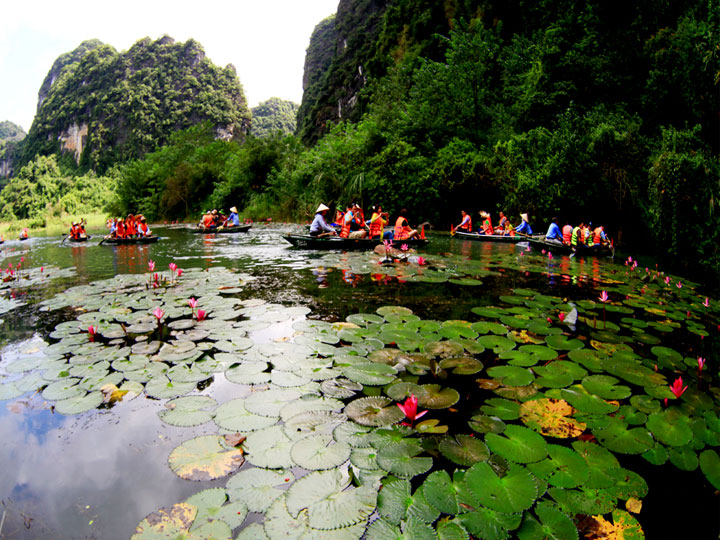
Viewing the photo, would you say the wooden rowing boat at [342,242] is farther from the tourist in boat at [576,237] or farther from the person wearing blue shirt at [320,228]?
the tourist in boat at [576,237]

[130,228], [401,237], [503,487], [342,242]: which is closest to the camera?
[503,487]

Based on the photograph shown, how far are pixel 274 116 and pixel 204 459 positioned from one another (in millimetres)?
120033

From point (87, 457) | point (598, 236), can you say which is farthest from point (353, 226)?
point (87, 457)

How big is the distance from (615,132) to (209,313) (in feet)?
42.1

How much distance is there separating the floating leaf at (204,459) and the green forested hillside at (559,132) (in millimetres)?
8633

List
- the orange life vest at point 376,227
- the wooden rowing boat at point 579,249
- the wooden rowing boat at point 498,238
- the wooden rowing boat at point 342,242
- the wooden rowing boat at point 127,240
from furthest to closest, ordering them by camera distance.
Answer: the wooden rowing boat at point 127,240 → the wooden rowing boat at point 498,238 → the orange life vest at point 376,227 → the wooden rowing boat at point 342,242 → the wooden rowing boat at point 579,249

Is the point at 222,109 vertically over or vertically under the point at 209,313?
over

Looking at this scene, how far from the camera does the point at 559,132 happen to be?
1280 centimetres

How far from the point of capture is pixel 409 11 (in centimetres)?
3103

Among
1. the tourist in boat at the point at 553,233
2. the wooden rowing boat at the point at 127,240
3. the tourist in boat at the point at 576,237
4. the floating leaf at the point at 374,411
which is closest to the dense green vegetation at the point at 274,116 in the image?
the wooden rowing boat at the point at 127,240

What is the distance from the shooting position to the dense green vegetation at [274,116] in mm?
99463

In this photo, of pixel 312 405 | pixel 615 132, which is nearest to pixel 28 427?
pixel 312 405

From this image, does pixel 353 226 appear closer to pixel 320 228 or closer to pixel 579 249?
pixel 320 228

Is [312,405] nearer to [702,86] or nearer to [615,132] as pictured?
[702,86]
